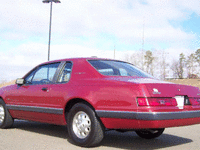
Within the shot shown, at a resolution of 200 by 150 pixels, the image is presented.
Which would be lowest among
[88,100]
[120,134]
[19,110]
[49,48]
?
[120,134]

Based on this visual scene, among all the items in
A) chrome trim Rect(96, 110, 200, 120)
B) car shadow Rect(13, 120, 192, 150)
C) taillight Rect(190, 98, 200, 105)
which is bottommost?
car shadow Rect(13, 120, 192, 150)

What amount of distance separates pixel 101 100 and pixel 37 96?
194 cm

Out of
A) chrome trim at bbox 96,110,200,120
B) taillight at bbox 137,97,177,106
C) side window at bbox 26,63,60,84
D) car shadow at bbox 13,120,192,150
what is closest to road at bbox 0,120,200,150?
car shadow at bbox 13,120,192,150

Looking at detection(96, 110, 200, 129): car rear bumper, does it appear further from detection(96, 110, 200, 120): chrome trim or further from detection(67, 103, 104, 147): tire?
detection(67, 103, 104, 147): tire

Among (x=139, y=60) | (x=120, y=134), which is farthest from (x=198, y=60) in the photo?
(x=120, y=134)

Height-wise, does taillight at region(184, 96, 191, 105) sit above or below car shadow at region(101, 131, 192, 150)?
above

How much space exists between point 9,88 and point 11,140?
1.89 metres

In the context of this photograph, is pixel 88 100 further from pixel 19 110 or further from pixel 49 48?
pixel 49 48

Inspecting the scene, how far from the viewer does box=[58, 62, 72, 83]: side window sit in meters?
5.79

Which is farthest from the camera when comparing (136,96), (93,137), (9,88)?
(9,88)

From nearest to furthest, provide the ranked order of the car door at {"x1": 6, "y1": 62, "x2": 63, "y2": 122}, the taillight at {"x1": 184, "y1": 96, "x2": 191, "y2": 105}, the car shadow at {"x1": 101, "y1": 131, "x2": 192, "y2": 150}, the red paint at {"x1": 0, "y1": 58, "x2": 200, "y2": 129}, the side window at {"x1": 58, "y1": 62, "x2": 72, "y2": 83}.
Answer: the red paint at {"x1": 0, "y1": 58, "x2": 200, "y2": 129} < the taillight at {"x1": 184, "y1": 96, "x2": 191, "y2": 105} < the car shadow at {"x1": 101, "y1": 131, "x2": 192, "y2": 150} < the side window at {"x1": 58, "y1": 62, "x2": 72, "y2": 83} < the car door at {"x1": 6, "y1": 62, "x2": 63, "y2": 122}

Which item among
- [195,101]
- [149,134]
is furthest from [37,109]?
[195,101]

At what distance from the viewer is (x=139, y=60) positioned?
2060 inches

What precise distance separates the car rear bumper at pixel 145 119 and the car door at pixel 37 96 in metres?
1.21
